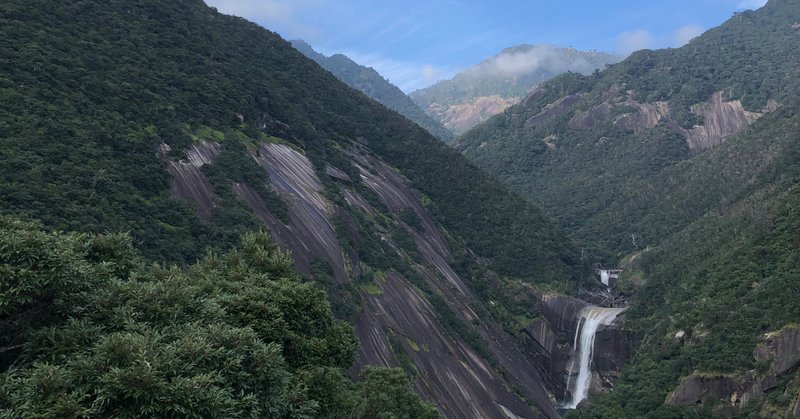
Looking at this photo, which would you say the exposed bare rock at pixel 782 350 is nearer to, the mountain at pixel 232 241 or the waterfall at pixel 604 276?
the mountain at pixel 232 241

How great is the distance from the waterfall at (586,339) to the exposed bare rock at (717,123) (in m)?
89.7

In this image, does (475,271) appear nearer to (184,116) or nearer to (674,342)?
(674,342)

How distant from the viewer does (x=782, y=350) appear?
4650 cm

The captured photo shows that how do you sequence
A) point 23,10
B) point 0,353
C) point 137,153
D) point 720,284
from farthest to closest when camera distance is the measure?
point 720,284
point 23,10
point 137,153
point 0,353

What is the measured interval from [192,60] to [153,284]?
52.9m

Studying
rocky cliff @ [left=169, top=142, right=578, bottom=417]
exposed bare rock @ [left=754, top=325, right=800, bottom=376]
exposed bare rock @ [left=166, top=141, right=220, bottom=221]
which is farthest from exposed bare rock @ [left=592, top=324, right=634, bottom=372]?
exposed bare rock @ [left=166, top=141, right=220, bottom=221]

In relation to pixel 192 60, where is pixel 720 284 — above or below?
below

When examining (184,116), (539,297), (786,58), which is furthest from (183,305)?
(786,58)

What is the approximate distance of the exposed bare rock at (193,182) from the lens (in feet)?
152

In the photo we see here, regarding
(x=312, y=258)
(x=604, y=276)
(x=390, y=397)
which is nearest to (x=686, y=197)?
(x=604, y=276)

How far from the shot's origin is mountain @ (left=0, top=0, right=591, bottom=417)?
50.4ft

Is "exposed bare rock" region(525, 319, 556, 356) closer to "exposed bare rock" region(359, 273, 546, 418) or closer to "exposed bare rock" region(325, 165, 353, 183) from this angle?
"exposed bare rock" region(359, 273, 546, 418)

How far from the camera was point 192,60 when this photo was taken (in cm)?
6619

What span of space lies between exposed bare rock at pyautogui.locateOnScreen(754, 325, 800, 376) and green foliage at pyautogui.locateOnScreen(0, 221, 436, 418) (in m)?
37.8
